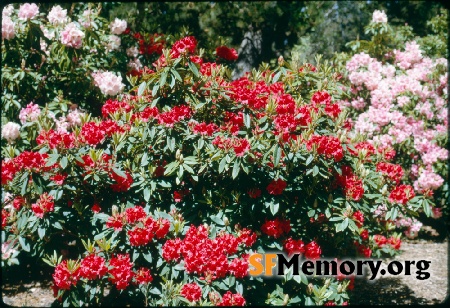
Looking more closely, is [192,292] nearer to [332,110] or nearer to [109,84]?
[332,110]

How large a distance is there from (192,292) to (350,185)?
47.0 inches

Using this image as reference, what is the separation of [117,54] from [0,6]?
997 mm

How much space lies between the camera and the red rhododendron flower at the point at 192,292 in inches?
93.5

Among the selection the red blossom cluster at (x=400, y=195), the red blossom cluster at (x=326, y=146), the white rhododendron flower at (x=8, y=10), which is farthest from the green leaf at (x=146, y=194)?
the white rhododendron flower at (x=8, y=10)

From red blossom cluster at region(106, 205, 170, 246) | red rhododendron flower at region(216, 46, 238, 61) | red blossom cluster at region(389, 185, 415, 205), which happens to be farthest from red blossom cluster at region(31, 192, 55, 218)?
red blossom cluster at region(389, 185, 415, 205)

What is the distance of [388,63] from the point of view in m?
5.20

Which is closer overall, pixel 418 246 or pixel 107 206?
pixel 107 206

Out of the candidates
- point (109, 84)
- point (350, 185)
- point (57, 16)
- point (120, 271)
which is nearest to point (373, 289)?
point (350, 185)

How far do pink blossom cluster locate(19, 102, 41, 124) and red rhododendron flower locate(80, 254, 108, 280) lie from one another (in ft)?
4.78

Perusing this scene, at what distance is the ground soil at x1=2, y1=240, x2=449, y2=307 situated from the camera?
12.8 feet

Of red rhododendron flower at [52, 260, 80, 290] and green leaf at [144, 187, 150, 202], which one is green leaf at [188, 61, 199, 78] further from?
red rhododendron flower at [52, 260, 80, 290]

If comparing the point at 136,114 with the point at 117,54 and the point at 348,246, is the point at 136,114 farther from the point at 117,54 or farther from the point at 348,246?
the point at 348,246

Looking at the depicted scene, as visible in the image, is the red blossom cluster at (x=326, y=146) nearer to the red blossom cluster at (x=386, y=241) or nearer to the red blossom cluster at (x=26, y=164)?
the red blossom cluster at (x=26, y=164)

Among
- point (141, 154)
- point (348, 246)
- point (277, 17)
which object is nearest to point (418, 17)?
point (277, 17)
